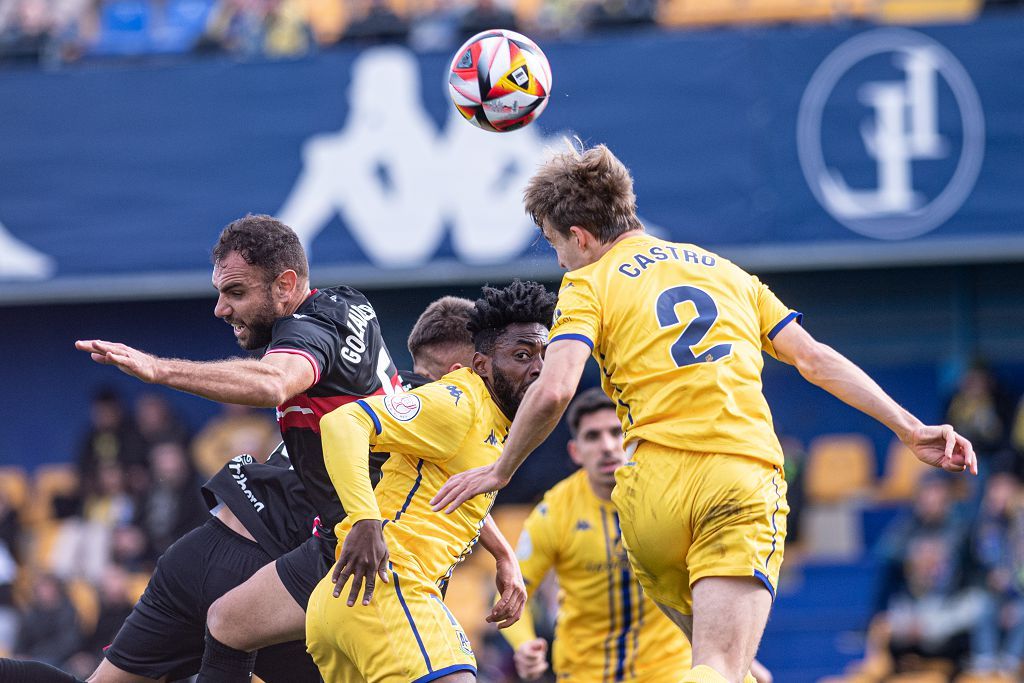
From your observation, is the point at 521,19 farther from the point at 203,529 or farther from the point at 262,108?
the point at 203,529

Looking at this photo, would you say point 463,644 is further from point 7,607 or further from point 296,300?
point 7,607

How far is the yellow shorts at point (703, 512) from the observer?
4984 millimetres

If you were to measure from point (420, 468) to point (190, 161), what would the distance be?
8.79 metres

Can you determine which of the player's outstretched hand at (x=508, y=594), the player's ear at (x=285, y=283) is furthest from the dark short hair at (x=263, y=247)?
the player's outstretched hand at (x=508, y=594)

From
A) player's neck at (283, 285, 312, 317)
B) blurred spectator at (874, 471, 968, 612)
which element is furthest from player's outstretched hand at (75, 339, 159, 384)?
blurred spectator at (874, 471, 968, 612)

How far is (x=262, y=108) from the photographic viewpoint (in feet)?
44.2

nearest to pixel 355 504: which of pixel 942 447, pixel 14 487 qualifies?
pixel 942 447

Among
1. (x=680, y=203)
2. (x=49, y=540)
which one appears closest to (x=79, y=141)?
(x=49, y=540)

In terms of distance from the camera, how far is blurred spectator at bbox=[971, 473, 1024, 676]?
37.3ft

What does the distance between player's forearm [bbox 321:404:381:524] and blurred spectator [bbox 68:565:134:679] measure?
25.3 feet

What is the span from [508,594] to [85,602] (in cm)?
821

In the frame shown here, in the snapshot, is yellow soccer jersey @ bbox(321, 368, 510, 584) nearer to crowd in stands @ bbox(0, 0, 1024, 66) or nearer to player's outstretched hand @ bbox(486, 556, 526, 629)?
player's outstretched hand @ bbox(486, 556, 526, 629)

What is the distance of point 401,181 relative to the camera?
13312mm

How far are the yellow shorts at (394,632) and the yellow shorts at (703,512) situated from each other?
74 cm
